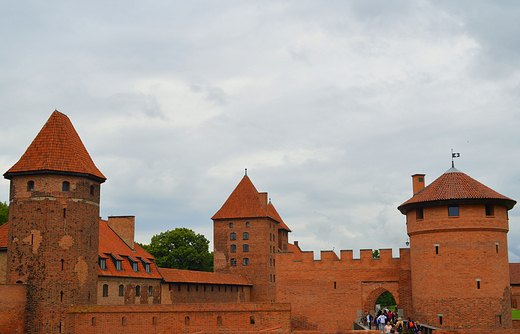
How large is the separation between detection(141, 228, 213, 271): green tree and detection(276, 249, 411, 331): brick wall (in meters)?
28.5

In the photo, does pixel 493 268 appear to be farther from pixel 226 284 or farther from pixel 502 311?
pixel 226 284

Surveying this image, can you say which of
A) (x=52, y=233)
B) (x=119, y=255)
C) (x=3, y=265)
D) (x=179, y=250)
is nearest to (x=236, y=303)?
(x=119, y=255)

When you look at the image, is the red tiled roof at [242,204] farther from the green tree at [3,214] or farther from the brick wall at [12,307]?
the brick wall at [12,307]

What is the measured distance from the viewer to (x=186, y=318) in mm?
34656

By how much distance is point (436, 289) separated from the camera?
105ft

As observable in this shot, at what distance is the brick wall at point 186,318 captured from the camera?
33.6 meters

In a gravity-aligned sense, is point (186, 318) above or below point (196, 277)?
below

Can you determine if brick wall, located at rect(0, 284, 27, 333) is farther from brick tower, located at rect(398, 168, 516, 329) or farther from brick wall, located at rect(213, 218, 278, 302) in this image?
brick wall, located at rect(213, 218, 278, 302)

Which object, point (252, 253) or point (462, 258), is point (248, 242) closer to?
point (252, 253)

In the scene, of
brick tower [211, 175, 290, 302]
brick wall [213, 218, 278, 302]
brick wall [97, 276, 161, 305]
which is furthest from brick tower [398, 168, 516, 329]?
brick tower [211, 175, 290, 302]

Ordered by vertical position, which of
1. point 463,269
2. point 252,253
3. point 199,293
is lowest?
point 199,293

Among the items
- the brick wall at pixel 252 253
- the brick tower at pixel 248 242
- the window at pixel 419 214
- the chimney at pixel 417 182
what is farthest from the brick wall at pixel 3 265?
the brick wall at pixel 252 253

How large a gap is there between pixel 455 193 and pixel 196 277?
2432 centimetres

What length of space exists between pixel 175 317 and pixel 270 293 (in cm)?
2589
